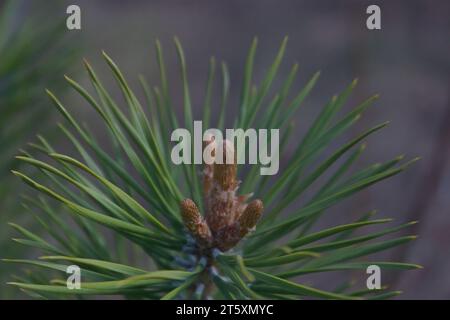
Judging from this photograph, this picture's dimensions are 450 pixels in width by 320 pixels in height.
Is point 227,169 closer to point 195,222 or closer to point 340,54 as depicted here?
point 195,222

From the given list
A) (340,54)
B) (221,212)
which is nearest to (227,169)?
(221,212)

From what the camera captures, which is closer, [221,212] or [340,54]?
[221,212]

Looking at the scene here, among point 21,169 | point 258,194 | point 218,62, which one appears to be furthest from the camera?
point 218,62

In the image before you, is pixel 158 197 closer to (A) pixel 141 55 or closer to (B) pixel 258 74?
(A) pixel 141 55

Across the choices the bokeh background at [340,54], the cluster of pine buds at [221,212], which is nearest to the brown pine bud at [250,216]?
the cluster of pine buds at [221,212]

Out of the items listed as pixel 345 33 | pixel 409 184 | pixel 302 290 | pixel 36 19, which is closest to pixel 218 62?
pixel 345 33

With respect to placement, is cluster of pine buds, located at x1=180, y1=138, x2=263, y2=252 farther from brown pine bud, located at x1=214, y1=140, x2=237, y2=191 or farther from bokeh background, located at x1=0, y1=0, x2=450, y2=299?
bokeh background, located at x1=0, y1=0, x2=450, y2=299
